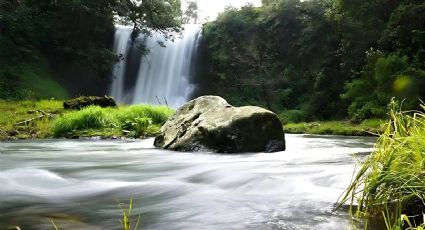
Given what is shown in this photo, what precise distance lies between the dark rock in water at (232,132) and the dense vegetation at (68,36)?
18.6 meters

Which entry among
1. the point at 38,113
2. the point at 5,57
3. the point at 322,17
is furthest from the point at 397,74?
the point at 5,57

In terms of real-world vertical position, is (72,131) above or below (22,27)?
below

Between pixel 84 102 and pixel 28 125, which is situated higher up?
pixel 84 102

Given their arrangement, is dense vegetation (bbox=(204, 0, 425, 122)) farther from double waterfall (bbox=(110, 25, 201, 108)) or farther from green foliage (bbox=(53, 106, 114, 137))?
green foliage (bbox=(53, 106, 114, 137))

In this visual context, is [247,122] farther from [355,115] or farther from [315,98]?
[315,98]

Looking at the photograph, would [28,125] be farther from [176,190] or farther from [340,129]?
[340,129]

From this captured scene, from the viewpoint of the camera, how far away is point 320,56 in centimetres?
2547

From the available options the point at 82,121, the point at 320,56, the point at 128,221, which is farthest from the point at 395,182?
the point at 320,56

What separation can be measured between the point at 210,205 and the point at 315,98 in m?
19.4

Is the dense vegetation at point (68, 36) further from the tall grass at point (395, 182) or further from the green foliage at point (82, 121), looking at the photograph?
the tall grass at point (395, 182)

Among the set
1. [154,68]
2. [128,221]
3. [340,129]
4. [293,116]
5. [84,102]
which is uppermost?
[154,68]

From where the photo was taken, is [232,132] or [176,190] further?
[232,132]

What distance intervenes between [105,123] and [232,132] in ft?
19.4

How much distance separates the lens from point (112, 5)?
2920 cm
